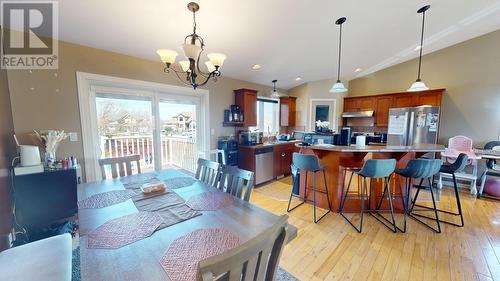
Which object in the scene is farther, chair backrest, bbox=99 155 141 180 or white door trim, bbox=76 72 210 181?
white door trim, bbox=76 72 210 181

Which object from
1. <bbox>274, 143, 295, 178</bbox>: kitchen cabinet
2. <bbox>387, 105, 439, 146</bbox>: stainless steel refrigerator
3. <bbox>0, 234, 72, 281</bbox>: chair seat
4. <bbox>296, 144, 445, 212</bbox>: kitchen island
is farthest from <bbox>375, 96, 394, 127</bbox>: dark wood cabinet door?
<bbox>0, 234, 72, 281</bbox>: chair seat

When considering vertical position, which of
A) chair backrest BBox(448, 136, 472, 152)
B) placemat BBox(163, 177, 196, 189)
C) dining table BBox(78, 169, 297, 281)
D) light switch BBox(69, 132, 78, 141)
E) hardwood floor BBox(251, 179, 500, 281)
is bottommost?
hardwood floor BBox(251, 179, 500, 281)

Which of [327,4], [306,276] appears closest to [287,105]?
[327,4]

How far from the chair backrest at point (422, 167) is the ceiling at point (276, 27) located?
2.07m

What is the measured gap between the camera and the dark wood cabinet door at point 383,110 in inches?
186

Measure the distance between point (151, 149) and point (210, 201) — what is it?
2246 millimetres

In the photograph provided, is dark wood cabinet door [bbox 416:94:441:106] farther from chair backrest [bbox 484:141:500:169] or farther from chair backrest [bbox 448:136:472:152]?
chair backrest [bbox 484:141:500:169]

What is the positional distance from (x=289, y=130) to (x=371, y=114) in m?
2.22

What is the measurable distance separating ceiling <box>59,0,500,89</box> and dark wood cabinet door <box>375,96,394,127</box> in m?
1.14

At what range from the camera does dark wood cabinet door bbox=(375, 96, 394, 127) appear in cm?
471

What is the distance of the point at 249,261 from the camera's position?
2.09ft

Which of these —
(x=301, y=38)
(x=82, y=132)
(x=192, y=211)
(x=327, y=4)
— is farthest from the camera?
(x=301, y=38)

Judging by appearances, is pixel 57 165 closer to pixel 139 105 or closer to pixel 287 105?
pixel 139 105

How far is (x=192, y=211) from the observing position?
133cm
